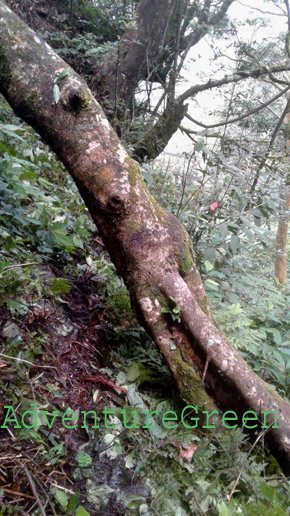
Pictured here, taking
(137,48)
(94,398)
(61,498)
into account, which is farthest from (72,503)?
(137,48)

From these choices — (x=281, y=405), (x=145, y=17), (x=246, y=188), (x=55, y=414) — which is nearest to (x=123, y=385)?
(x=55, y=414)

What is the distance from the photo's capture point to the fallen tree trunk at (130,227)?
1.88 metres

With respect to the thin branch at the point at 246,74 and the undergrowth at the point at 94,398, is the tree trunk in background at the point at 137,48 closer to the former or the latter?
the thin branch at the point at 246,74

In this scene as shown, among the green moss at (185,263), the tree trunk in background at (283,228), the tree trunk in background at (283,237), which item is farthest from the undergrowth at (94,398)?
the tree trunk in background at (283,237)

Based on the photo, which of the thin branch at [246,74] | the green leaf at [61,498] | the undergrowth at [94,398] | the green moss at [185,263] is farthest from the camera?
the thin branch at [246,74]

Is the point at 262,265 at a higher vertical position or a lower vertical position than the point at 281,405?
higher

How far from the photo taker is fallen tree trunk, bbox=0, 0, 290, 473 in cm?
188

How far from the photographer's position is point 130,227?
188 cm

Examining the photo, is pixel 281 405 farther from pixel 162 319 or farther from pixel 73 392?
pixel 73 392

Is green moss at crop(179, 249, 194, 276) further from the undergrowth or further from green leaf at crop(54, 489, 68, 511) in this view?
green leaf at crop(54, 489, 68, 511)

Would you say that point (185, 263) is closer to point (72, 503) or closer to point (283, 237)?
point (72, 503)

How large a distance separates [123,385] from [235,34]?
612 centimetres

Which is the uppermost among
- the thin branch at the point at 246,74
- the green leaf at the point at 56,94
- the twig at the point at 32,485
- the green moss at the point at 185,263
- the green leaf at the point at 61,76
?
the thin branch at the point at 246,74

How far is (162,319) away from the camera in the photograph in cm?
190
